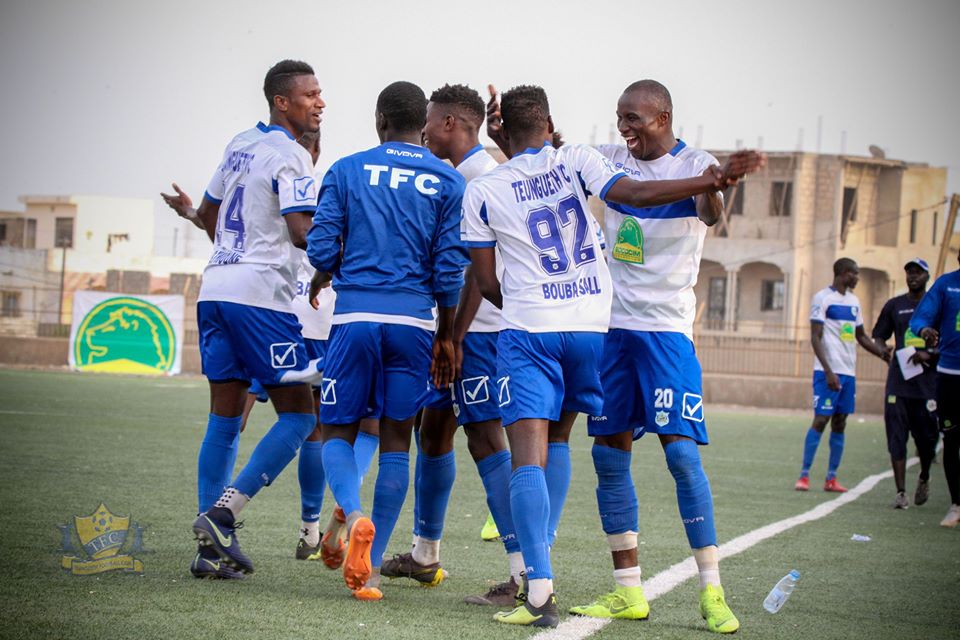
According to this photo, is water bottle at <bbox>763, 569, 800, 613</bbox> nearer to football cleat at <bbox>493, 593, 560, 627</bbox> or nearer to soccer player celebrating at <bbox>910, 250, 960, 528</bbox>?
football cleat at <bbox>493, 593, 560, 627</bbox>

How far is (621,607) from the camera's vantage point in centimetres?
531

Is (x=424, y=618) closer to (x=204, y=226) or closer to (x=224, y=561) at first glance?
(x=224, y=561)

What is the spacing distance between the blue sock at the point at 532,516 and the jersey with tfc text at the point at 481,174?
39.4 inches

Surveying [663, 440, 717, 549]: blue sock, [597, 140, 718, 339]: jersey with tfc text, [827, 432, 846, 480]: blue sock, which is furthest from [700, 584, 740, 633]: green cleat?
[827, 432, 846, 480]: blue sock

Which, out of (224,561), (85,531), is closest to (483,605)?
(224,561)

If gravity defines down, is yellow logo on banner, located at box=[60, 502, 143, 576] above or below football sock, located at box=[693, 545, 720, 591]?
below

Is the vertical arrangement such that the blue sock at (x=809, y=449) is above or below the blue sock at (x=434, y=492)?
below

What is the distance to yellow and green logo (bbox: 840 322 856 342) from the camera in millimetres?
13406

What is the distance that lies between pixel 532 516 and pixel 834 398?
8.97 meters

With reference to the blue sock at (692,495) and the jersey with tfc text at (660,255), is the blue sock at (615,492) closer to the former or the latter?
the blue sock at (692,495)

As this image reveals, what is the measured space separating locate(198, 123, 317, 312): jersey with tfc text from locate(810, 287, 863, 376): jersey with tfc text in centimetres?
854

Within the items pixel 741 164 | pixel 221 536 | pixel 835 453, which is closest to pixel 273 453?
pixel 221 536

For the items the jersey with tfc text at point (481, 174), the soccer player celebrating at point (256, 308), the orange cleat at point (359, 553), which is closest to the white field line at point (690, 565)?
the orange cleat at point (359, 553)

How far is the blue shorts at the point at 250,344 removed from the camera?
6.09 meters
